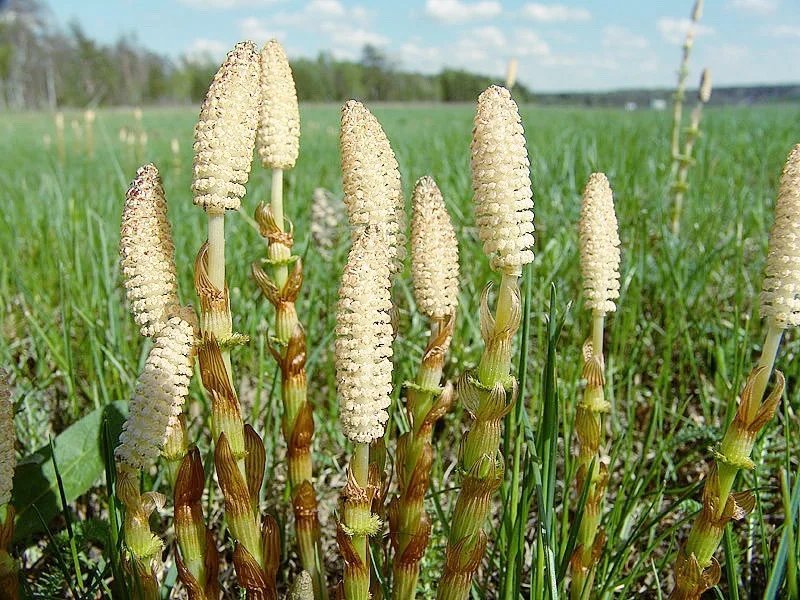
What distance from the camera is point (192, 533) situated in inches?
39.0

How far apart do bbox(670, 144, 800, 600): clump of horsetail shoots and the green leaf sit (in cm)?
97

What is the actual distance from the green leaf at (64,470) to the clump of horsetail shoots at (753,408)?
0.97 meters

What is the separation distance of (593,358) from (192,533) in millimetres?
675

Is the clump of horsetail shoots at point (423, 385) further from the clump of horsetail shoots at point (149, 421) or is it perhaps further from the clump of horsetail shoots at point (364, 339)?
the clump of horsetail shoots at point (149, 421)

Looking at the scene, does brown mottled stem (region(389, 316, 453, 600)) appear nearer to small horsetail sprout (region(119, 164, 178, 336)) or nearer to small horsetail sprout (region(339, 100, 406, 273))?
small horsetail sprout (region(339, 100, 406, 273))

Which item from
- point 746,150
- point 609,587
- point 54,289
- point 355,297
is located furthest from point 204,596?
point 746,150

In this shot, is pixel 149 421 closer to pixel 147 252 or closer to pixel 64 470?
pixel 147 252

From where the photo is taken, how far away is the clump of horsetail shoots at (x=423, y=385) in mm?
1003

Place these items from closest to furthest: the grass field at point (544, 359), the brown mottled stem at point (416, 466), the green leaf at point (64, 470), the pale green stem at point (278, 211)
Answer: the brown mottled stem at point (416, 466) < the pale green stem at point (278, 211) < the green leaf at point (64, 470) < the grass field at point (544, 359)

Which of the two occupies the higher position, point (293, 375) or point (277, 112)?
point (277, 112)

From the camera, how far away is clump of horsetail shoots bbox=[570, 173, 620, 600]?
1111 millimetres

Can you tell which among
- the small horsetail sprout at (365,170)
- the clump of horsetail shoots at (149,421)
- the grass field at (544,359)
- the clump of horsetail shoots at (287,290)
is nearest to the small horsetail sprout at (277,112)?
the clump of horsetail shoots at (287,290)

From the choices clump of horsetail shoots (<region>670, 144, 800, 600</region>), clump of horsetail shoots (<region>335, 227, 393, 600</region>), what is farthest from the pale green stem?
clump of horsetail shoots (<region>670, 144, 800, 600</region>)

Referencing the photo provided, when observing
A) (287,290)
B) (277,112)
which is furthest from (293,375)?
(277,112)
